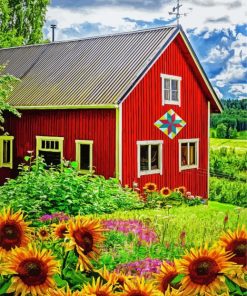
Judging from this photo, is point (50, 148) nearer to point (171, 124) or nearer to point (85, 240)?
point (171, 124)

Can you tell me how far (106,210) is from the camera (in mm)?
2818

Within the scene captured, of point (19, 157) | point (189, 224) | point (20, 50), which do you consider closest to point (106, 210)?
point (19, 157)

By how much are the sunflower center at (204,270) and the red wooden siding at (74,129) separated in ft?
8.16

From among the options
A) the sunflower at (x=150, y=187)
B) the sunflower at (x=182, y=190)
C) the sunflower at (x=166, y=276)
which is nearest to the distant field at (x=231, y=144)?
the sunflower at (x=166, y=276)

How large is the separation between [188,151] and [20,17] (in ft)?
3.17

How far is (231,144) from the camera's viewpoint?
1.39 meters

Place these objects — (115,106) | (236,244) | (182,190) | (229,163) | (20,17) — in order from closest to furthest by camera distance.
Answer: (236,244)
(229,163)
(20,17)
(182,190)
(115,106)

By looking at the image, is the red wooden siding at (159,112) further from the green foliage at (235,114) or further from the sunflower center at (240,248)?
the sunflower center at (240,248)

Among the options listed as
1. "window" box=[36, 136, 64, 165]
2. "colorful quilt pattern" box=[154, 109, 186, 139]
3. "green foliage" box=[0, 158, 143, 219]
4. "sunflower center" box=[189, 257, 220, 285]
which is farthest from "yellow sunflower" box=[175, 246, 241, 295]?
"colorful quilt pattern" box=[154, 109, 186, 139]

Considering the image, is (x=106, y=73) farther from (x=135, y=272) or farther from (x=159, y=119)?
(x=135, y=272)

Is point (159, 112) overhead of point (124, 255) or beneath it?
overhead

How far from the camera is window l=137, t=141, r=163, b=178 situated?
3549 millimetres

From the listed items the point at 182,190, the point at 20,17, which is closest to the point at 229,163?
the point at 20,17

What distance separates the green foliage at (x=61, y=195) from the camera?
271cm
